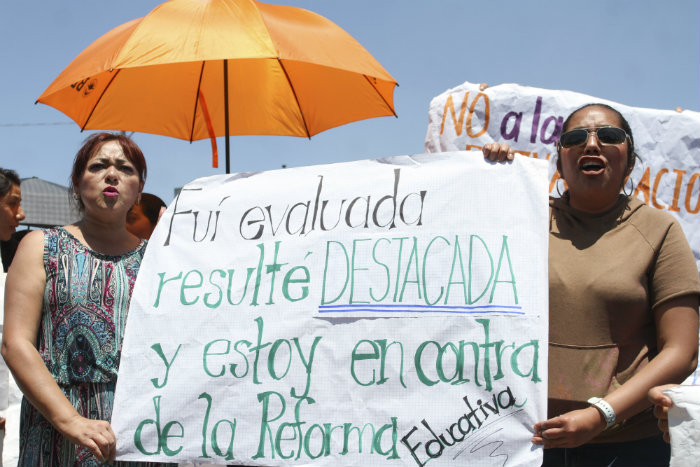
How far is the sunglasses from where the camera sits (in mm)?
2221

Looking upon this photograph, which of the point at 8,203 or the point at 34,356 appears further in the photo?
the point at 8,203

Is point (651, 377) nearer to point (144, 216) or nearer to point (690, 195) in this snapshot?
point (690, 195)

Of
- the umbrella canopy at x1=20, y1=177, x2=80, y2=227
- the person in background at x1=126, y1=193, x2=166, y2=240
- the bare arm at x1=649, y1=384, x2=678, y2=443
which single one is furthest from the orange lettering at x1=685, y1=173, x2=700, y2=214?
the umbrella canopy at x1=20, y1=177, x2=80, y2=227

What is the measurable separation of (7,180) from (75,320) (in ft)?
8.63

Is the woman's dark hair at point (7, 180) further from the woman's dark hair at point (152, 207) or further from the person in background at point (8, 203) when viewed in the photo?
the woman's dark hair at point (152, 207)

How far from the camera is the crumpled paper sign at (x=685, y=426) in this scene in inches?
69.9

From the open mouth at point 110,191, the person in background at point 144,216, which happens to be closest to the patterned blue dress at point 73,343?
the open mouth at point 110,191

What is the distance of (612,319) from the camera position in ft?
6.84

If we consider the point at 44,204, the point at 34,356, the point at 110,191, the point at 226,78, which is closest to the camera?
the point at 34,356

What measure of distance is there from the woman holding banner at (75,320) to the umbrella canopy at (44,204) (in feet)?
45.1

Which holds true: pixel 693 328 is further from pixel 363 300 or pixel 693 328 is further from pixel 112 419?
pixel 112 419

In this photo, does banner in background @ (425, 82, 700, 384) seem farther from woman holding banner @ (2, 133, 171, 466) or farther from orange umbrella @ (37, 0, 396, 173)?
woman holding banner @ (2, 133, 171, 466)

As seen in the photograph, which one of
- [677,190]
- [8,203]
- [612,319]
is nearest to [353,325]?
[612,319]

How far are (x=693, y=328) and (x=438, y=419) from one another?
76 cm
